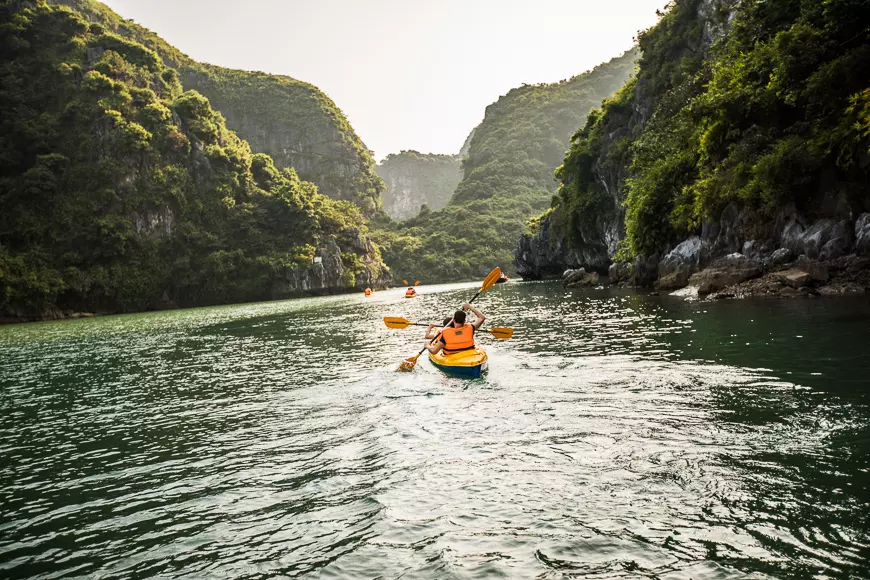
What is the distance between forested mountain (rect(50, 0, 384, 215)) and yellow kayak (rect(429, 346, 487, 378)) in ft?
443

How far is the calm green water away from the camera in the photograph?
4258 mm

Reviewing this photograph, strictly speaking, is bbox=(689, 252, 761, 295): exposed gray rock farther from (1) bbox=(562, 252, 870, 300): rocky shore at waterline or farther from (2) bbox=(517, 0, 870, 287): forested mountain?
(2) bbox=(517, 0, 870, 287): forested mountain

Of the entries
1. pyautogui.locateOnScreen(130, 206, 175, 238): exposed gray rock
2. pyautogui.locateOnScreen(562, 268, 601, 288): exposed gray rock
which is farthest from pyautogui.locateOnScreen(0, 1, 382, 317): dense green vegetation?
pyautogui.locateOnScreen(562, 268, 601, 288): exposed gray rock

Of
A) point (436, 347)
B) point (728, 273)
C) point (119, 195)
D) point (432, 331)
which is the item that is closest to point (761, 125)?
point (728, 273)

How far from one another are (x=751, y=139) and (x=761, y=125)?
781 mm

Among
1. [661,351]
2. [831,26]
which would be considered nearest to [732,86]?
[831,26]

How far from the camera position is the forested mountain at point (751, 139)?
18.5m

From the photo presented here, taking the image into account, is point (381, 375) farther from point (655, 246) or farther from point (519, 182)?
point (519, 182)

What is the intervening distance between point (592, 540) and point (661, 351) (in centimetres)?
893

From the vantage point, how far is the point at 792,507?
14.7ft

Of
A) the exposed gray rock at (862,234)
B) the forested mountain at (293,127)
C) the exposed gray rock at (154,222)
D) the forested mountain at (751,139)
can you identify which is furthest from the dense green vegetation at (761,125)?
the forested mountain at (293,127)

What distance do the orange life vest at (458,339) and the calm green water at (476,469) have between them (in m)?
0.77

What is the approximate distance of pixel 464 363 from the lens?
1170 cm

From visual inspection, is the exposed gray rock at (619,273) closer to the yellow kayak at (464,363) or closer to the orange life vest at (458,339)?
the orange life vest at (458,339)
